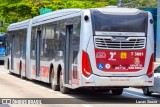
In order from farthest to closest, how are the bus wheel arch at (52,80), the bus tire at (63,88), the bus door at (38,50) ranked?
the bus door at (38,50)
the bus wheel arch at (52,80)
the bus tire at (63,88)

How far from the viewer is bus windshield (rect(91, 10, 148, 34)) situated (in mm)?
16484

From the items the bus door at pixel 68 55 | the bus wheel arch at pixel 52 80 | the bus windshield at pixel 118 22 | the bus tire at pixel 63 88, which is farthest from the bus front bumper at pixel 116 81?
the bus wheel arch at pixel 52 80

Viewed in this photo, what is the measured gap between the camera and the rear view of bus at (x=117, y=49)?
638 inches

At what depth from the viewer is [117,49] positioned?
53.7 ft

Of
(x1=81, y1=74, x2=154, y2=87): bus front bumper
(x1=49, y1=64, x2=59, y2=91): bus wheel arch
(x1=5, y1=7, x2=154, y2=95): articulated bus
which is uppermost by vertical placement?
(x1=5, y1=7, x2=154, y2=95): articulated bus

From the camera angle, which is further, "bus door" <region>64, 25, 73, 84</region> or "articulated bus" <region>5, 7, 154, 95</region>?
"bus door" <region>64, 25, 73, 84</region>

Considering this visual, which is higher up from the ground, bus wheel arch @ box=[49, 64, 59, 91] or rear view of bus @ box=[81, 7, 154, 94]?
rear view of bus @ box=[81, 7, 154, 94]

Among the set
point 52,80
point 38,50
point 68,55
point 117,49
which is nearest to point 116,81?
point 117,49

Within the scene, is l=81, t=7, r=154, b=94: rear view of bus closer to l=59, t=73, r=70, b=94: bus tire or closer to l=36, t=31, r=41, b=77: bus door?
l=59, t=73, r=70, b=94: bus tire

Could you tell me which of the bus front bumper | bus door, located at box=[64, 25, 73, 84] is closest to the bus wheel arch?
bus door, located at box=[64, 25, 73, 84]

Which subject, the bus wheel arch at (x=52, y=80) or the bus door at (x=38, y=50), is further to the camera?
the bus door at (x=38, y=50)

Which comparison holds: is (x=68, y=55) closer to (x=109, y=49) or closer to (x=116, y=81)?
(x=109, y=49)

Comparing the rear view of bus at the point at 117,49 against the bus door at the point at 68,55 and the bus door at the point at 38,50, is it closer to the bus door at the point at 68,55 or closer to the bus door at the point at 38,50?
the bus door at the point at 68,55

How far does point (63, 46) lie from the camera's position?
18797 mm
